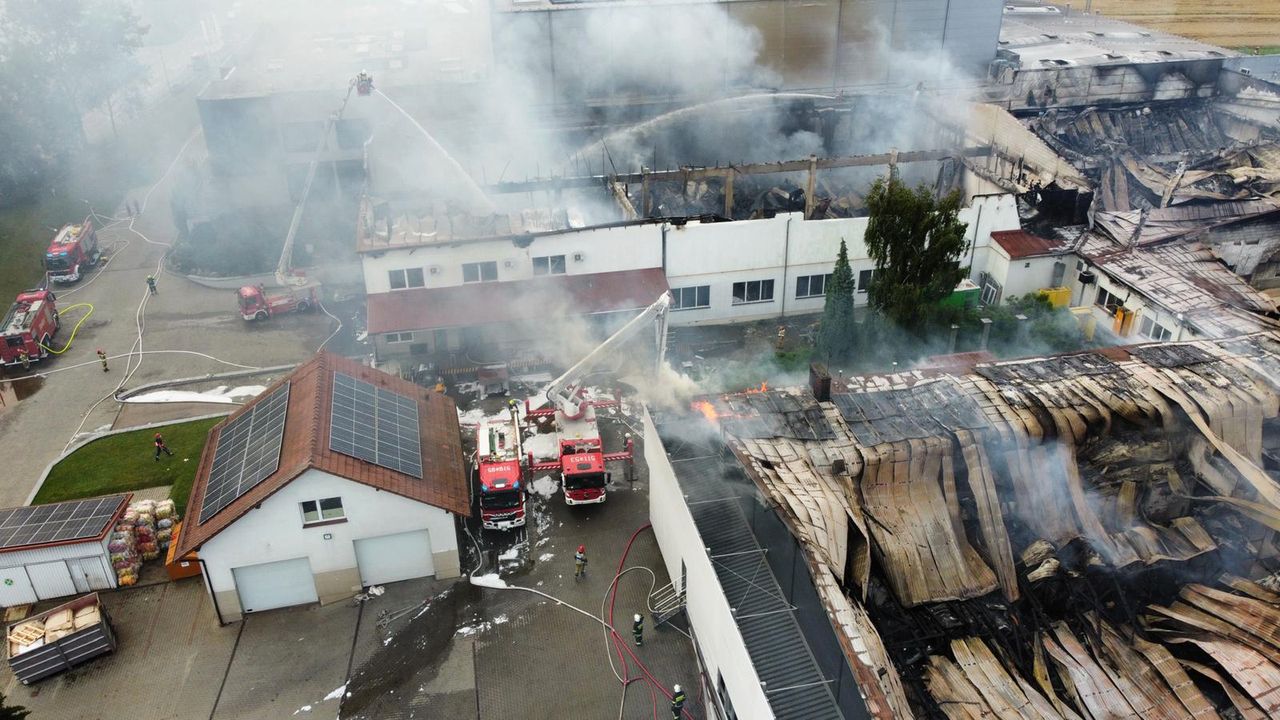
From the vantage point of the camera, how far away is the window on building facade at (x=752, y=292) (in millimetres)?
27547

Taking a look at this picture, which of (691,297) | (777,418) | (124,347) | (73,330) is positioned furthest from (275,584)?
(73,330)

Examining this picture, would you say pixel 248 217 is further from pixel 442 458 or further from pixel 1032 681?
pixel 1032 681

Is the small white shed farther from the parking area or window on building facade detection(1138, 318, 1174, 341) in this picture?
window on building facade detection(1138, 318, 1174, 341)

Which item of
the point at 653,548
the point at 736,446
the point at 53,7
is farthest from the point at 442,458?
the point at 53,7

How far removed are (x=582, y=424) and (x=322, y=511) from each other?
22.9 ft

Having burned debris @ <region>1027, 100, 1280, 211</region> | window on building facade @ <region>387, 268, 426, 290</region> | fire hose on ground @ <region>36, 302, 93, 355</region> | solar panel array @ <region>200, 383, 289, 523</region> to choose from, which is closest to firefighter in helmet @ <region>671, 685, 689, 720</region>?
solar panel array @ <region>200, 383, 289, 523</region>

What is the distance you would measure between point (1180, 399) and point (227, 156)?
3806 cm

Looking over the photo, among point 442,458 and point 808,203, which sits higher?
point 808,203

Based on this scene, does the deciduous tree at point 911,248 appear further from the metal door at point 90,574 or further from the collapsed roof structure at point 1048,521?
the metal door at point 90,574

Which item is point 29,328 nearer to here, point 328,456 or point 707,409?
point 328,456

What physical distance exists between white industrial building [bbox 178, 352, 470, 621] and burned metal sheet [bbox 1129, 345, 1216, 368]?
46.6 ft

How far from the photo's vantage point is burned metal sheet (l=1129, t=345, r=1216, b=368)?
17484 millimetres

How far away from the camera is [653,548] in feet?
63.1

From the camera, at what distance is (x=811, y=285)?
91.7ft
